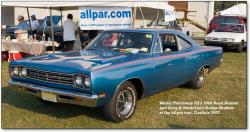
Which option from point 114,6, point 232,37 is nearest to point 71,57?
point 114,6

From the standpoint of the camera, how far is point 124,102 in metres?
5.13

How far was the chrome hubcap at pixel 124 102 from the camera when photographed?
501 cm

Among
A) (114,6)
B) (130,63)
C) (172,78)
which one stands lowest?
(172,78)

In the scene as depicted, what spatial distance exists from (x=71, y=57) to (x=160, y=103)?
6.01 feet

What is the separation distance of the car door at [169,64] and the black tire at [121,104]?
597 millimetres

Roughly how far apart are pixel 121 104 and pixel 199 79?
2.79m

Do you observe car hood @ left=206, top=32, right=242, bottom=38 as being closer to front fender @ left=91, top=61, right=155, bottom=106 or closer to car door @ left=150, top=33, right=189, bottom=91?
car door @ left=150, top=33, right=189, bottom=91

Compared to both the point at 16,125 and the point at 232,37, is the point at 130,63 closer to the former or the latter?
the point at 16,125

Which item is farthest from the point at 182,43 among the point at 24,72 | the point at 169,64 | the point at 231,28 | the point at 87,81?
the point at 231,28

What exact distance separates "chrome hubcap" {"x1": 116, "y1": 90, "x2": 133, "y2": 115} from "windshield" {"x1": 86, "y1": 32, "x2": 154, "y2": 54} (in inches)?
34.1

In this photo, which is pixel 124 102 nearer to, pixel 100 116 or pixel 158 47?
pixel 100 116

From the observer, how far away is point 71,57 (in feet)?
17.5

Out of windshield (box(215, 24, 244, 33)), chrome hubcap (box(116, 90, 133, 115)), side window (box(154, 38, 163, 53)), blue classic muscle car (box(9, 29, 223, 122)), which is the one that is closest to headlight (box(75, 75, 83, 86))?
blue classic muscle car (box(9, 29, 223, 122))

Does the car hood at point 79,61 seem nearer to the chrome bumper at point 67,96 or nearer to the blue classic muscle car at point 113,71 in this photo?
the blue classic muscle car at point 113,71
